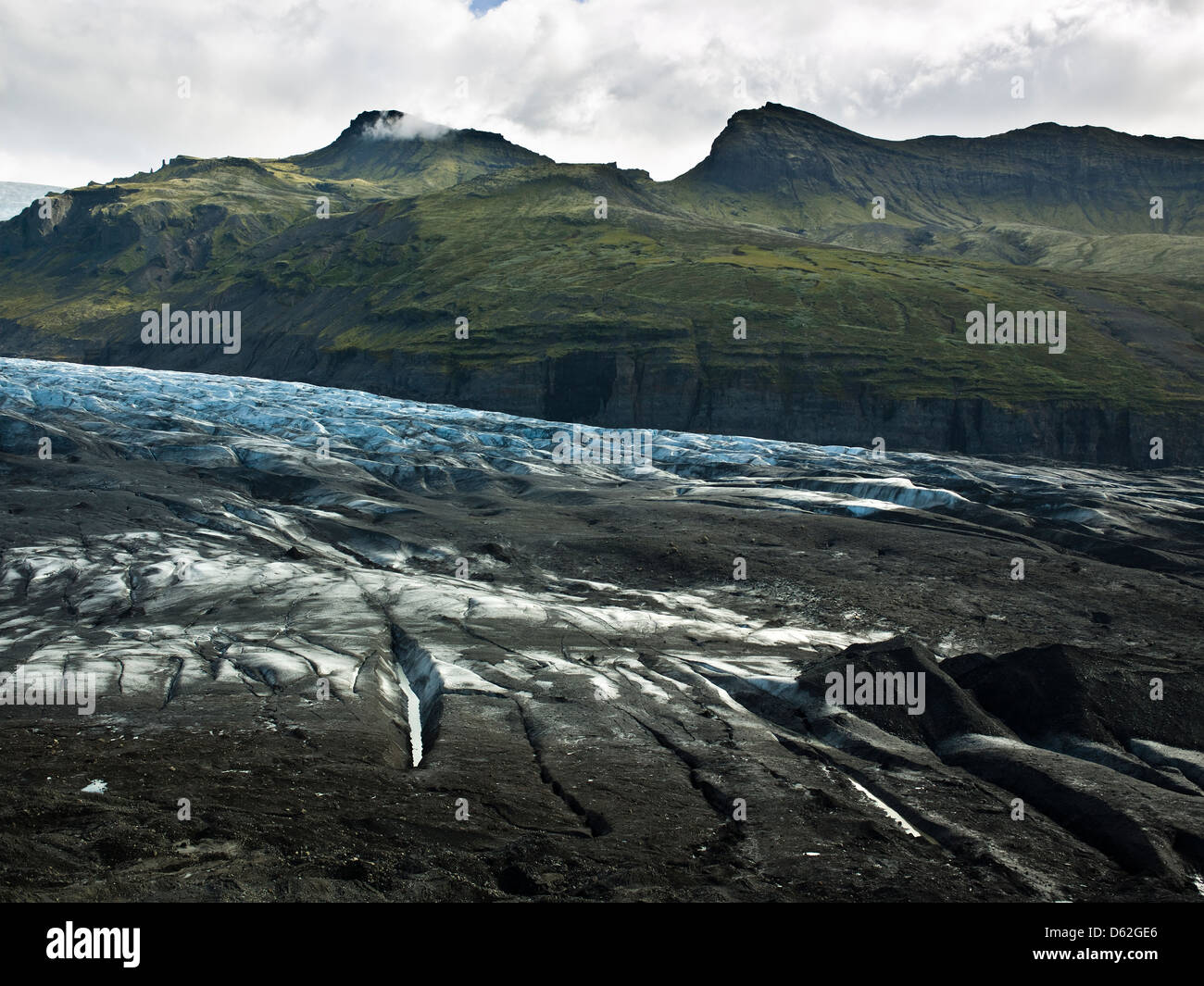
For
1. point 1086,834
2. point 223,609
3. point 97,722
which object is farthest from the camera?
point 223,609

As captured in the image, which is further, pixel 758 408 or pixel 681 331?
pixel 681 331

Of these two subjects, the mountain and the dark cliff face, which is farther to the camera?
the mountain

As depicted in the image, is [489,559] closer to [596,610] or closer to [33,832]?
[596,610]

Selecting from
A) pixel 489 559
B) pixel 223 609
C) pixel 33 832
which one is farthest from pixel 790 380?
pixel 33 832

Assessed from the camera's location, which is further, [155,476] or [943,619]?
[155,476]

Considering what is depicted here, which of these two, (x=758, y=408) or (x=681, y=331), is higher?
(x=681, y=331)

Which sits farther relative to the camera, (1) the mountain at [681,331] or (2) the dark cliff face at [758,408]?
(1) the mountain at [681,331]
